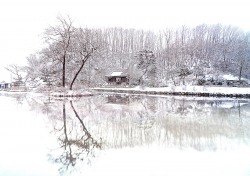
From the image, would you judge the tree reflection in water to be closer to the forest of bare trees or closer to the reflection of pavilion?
the reflection of pavilion

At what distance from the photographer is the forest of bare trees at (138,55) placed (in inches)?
1227

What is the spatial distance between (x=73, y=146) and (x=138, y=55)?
3622cm

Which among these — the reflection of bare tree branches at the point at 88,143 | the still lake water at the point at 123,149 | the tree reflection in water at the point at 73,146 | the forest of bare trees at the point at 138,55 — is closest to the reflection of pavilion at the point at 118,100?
the forest of bare trees at the point at 138,55

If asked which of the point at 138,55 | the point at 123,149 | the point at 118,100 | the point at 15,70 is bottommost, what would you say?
the point at 123,149

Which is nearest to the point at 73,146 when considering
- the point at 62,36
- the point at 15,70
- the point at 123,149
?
the point at 123,149

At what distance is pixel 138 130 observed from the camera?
9047mm

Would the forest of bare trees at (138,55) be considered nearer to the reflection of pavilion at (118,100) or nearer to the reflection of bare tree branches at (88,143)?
the reflection of pavilion at (118,100)

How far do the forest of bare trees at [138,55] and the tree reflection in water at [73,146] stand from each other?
66.9ft

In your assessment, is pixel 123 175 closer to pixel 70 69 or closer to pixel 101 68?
pixel 70 69

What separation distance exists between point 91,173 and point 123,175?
56cm

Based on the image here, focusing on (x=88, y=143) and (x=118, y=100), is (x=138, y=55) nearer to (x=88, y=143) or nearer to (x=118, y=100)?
(x=118, y=100)

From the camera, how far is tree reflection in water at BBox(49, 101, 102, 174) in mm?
5691

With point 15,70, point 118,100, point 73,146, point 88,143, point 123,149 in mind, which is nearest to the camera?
point 123,149

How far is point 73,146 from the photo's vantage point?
6957 mm
